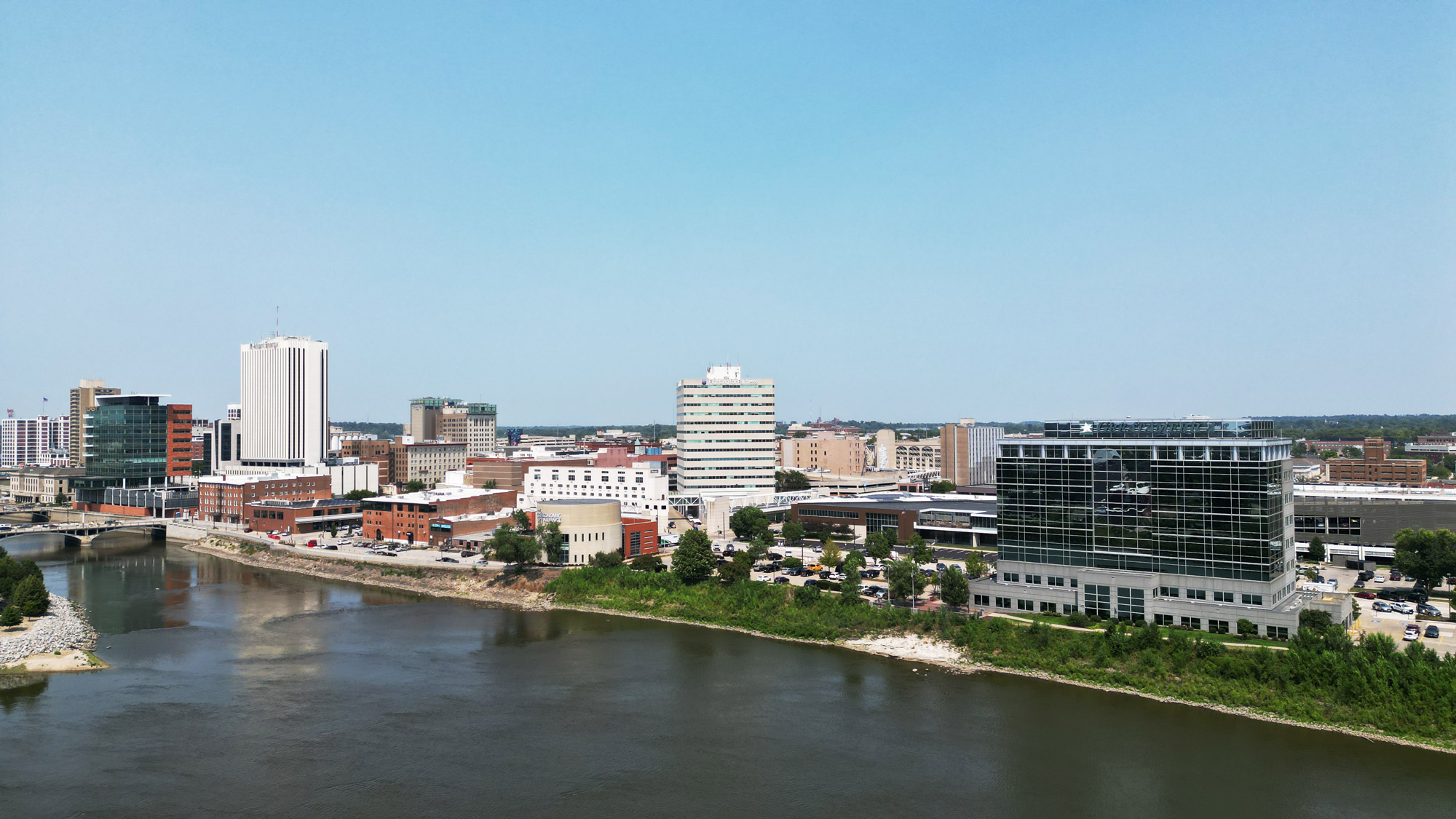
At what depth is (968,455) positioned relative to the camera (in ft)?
253

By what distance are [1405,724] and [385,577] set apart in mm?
36858

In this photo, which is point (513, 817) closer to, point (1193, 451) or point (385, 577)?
point (1193, 451)

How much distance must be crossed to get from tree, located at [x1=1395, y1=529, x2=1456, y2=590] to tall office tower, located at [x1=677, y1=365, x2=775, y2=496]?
35847mm

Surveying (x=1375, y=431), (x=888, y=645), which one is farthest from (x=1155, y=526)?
(x=1375, y=431)

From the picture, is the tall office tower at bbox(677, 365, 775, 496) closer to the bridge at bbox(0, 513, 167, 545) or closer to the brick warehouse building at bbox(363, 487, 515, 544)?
the brick warehouse building at bbox(363, 487, 515, 544)

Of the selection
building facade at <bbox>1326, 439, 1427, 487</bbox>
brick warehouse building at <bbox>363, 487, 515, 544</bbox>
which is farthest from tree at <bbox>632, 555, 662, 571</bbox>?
building facade at <bbox>1326, 439, 1427, 487</bbox>

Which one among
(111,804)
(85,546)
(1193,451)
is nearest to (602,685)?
(111,804)

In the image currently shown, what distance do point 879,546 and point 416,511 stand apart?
2584 cm

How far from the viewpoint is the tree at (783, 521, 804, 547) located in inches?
1658

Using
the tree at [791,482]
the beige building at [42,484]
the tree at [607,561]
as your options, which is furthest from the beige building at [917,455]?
the beige building at [42,484]

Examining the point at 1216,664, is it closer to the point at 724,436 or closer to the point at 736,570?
the point at 736,570

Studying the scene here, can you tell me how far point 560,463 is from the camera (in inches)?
2539

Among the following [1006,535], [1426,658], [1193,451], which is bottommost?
[1426,658]

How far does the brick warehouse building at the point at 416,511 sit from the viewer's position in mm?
48062
